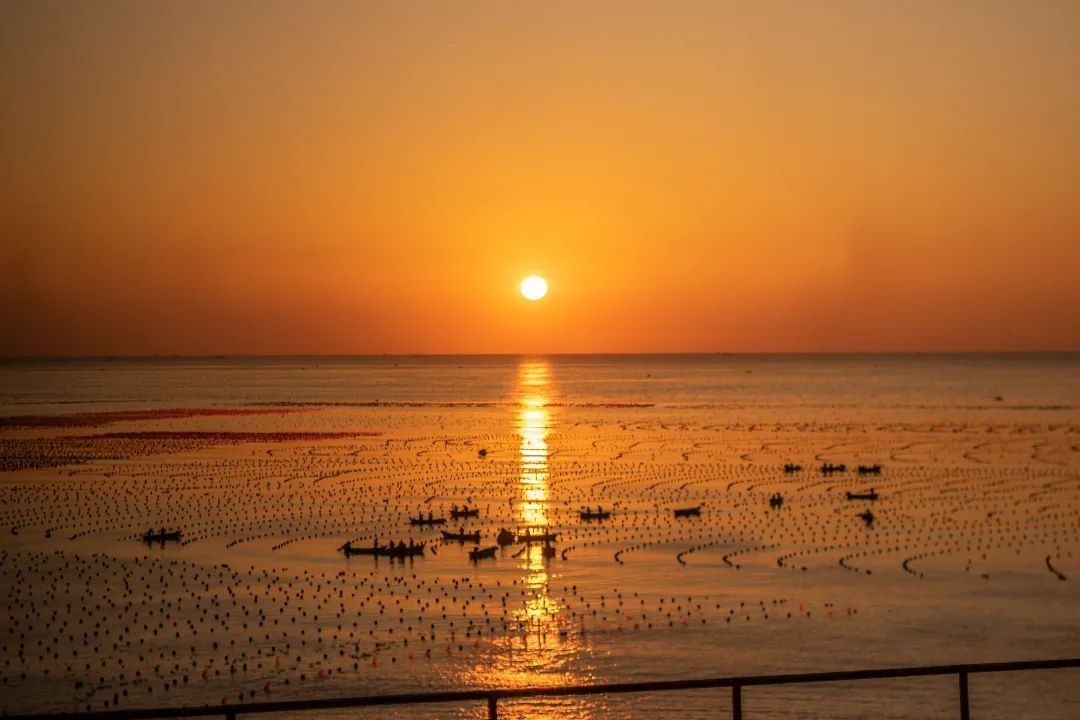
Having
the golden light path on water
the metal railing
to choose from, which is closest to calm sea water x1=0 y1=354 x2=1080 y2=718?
the golden light path on water

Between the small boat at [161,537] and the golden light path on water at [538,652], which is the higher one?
the small boat at [161,537]

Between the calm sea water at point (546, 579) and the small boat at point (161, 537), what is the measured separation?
0.76 m

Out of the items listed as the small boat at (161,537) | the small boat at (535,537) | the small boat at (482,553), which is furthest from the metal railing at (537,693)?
the small boat at (161,537)

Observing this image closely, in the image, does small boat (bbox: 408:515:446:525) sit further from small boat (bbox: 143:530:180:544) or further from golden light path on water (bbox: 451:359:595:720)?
small boat (bbox: 143:530:180:544)

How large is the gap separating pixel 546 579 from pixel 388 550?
A: 10.0 metres

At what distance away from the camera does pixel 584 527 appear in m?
65.9

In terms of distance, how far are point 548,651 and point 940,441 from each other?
295ft

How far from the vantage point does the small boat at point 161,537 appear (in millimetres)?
60906

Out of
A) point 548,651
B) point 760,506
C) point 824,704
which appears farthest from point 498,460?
point 824,704

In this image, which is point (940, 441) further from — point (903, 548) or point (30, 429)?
point (30, 429)

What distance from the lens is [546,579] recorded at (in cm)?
5125

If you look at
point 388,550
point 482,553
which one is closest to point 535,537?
point 482,553

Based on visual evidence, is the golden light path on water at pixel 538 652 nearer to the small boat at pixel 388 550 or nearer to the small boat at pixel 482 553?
the small boat at pixel 482 553

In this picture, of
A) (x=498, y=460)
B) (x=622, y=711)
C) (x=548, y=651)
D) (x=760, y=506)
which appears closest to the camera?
(x=622, y=711)
